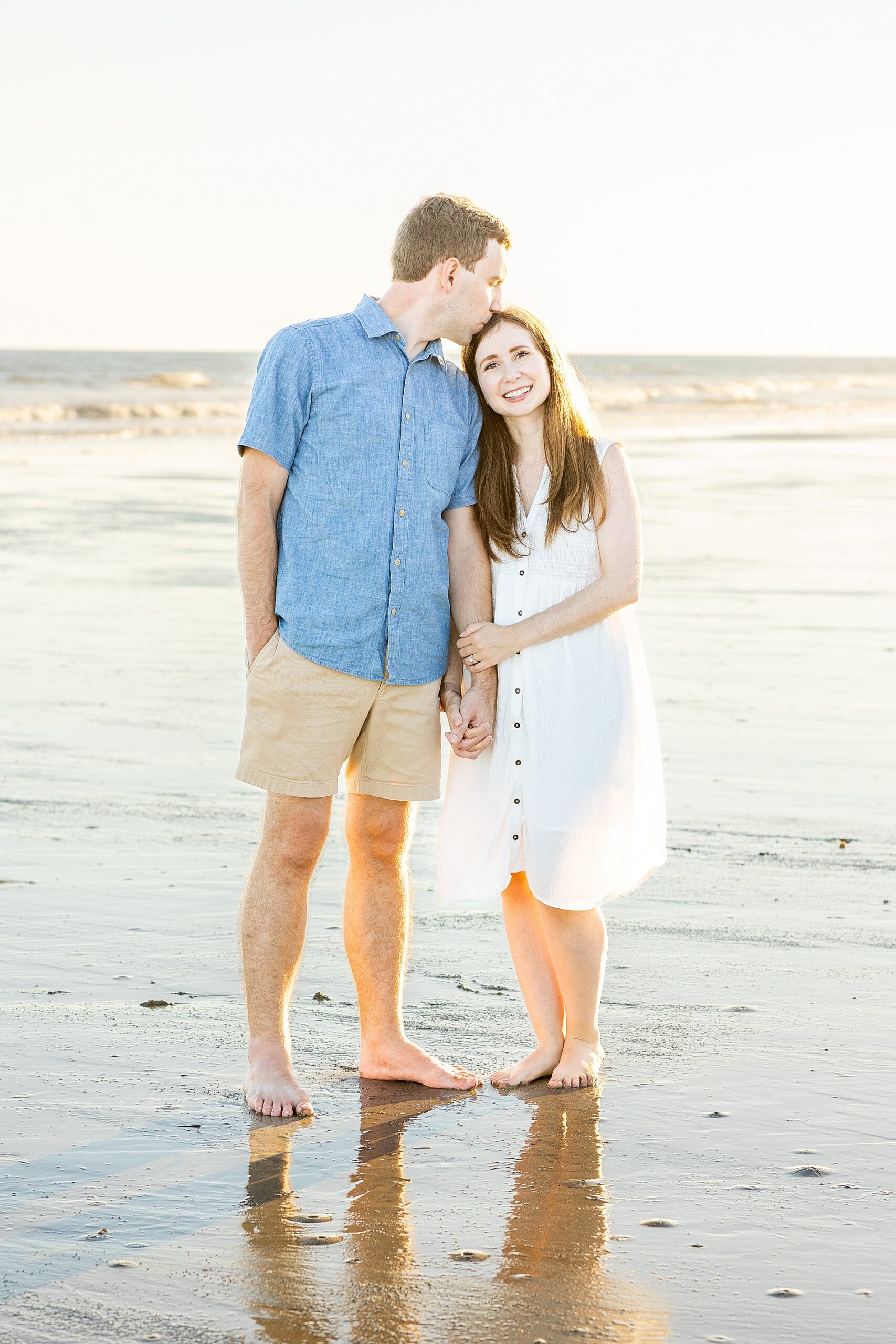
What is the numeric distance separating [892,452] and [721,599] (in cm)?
1289

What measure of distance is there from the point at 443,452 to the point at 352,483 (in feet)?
0.74

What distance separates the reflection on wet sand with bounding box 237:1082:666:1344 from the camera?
2.41m

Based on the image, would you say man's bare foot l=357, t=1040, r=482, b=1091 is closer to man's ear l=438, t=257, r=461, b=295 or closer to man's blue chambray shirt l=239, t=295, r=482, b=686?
man's blue chambray shirt l=239, t=295, r=482, b=686

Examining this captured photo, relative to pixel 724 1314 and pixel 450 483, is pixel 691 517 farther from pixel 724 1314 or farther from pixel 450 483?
pixel 724 1314

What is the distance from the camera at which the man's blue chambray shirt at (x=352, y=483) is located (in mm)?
3455

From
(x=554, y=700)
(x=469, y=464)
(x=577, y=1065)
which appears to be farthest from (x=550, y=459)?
(x=577, y=1065)

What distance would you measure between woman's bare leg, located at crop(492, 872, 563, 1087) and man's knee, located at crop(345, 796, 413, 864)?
0.28 metres

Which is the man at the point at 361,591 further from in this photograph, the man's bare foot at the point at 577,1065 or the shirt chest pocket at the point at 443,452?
the man's bare foot at the point at 577,1065

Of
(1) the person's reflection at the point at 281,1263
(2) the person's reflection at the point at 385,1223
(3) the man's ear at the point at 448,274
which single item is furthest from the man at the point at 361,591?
(1) the person's reflection at the point at 281,1263

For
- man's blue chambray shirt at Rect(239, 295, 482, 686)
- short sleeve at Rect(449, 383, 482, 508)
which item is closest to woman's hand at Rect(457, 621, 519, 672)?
man's blue chambray shirt at Rect(239, 295, 482, 686)

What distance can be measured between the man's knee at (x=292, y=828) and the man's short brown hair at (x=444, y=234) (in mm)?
1191

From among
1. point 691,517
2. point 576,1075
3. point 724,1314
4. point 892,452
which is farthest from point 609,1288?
point 892,452

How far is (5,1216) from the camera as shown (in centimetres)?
273

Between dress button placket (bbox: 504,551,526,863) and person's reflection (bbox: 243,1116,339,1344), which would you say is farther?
dress button placket (bbox: 504,551,526,863)
